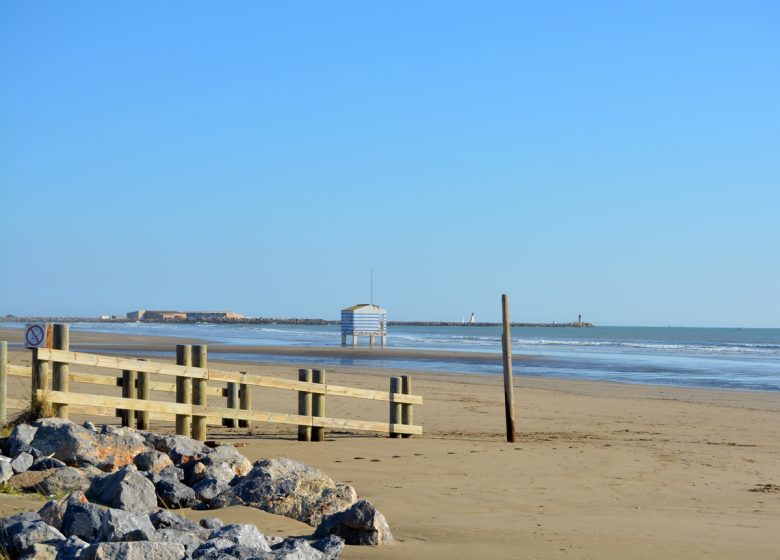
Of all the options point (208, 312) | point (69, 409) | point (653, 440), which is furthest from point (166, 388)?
point (208, 312)

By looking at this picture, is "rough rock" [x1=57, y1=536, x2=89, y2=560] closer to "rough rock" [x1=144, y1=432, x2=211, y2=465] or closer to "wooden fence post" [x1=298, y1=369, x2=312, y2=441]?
"rough rock" [x1=144, y1=432, x2=211, y2=465]

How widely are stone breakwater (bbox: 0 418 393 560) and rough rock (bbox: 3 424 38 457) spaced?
0.01 meters

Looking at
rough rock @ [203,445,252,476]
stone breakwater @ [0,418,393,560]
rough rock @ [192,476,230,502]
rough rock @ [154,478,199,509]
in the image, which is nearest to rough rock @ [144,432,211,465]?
stone breakwater @ [0,418,393,560]

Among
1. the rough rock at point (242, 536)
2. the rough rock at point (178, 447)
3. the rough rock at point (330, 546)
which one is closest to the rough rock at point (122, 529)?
the rough rock at point (242, 536)

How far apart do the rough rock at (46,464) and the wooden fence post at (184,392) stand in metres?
3.28

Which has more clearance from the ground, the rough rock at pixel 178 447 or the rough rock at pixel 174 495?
the rough rock at pixel 178 447

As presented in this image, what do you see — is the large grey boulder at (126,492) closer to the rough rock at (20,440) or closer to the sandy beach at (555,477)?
the sandy beach at (555,477)

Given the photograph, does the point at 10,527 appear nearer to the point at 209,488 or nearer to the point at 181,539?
the point at 181,539

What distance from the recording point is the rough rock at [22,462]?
8719 mm

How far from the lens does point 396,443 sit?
1391cm

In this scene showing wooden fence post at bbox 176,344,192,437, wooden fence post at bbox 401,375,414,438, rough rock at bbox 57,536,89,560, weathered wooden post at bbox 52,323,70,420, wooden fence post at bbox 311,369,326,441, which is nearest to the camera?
rough rock at bbox 57,536,89,560

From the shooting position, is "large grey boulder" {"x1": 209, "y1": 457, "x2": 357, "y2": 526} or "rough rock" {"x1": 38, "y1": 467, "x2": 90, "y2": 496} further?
"rough rock" {"x1": 38, "y1": 467, "x2": 90, "y2": 496}

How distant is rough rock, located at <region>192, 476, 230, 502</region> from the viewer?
8.51 metres

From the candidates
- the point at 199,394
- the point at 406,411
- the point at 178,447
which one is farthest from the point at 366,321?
the point at 178,447
